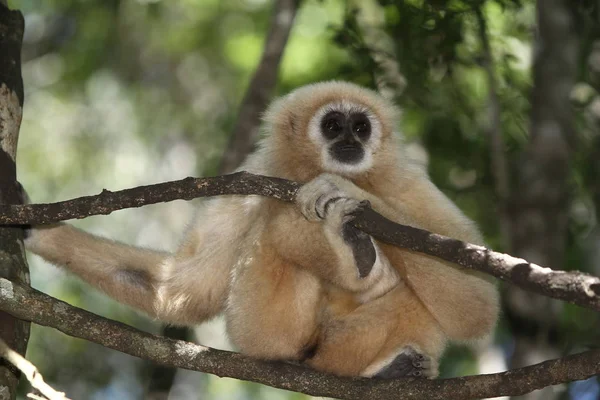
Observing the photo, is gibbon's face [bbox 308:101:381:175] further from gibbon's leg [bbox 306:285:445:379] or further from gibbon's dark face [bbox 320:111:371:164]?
gibbon's leg [bbox 306:285:445:379]

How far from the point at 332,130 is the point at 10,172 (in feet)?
8.85

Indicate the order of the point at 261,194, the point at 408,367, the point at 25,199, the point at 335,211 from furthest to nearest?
the point at 25,199
the point at 408,367
the point at 335,211
the point at 261,194

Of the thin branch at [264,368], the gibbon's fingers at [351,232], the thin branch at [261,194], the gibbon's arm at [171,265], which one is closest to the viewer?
the thin branch at [261,194]

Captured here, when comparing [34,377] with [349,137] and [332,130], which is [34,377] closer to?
[349,137]

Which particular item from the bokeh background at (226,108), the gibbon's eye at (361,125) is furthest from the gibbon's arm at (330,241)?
the bokeh background at (226,108)

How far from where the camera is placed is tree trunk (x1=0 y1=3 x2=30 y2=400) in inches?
189

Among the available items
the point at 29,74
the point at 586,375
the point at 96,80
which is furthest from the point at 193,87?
the point at 586,375

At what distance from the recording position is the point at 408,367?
5.48 meters

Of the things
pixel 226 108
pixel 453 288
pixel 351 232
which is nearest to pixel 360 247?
pixel 351 232

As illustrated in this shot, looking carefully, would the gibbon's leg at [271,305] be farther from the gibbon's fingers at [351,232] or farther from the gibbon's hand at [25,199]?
the gibbon's hand at [25,199]

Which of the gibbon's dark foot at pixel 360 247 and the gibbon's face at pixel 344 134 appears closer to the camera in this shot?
the gibbon's dark foot at pixel 360 247

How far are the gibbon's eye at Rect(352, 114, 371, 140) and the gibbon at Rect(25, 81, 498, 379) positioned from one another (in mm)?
32

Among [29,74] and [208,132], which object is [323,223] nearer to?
[208,132]

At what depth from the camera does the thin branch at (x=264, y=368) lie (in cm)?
432
